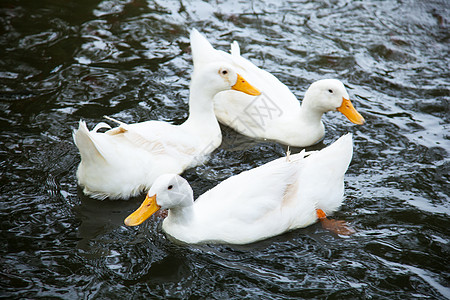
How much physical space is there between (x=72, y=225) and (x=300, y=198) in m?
2.18

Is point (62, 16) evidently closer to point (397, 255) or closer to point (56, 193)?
point (56, 193)

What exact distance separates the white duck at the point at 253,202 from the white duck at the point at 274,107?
1.03 m

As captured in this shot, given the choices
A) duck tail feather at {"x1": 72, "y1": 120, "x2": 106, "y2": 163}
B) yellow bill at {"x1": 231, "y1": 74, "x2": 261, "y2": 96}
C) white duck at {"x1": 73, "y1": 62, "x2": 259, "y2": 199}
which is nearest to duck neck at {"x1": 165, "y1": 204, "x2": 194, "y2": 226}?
white duck at {"x1": 73, "y1": 62, "x2": 259, "y2": 199}

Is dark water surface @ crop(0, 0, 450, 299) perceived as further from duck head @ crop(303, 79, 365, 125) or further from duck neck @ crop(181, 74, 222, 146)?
duck head @ crop(303, 79, 365, 125)

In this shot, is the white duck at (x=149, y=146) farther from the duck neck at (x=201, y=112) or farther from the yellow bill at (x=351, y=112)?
the yellow bill at (x=351, y=112)

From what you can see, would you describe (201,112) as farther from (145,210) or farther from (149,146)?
(145,210)

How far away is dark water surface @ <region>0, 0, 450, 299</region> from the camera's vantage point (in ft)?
14.0

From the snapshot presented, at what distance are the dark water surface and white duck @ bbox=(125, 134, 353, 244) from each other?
142 mm

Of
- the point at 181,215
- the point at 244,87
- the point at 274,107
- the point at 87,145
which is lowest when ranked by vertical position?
the point at 181,215

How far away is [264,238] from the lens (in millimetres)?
4684

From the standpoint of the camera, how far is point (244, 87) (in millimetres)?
5977

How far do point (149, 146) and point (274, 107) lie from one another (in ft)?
5.78

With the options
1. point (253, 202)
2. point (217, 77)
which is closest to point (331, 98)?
point (217, 77)

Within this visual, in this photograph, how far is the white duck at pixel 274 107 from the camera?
19.3 ft
